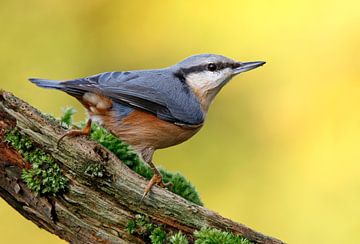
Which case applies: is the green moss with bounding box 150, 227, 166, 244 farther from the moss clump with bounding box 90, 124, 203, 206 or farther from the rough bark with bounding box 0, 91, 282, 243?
the moss clump with bounding box 90, 124, 203, 206

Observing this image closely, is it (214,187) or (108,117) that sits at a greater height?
(214,187)

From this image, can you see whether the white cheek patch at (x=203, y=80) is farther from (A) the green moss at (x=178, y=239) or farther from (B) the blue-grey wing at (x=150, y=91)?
(A) the green moss at (x=178, y=239)

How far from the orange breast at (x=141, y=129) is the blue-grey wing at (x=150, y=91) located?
0.03 m

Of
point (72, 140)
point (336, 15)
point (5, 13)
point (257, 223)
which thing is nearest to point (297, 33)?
point (336, 15)

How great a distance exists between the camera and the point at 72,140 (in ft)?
8.23

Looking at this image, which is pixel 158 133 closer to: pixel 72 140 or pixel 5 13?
pixel 72 140

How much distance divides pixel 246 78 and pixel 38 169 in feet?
10.3

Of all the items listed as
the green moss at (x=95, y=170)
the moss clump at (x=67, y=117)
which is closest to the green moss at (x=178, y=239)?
the green moss at (x=95, y=170)

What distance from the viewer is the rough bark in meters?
2.47

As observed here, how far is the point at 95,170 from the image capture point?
246 centimetres

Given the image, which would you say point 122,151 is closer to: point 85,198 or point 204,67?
point 85,198

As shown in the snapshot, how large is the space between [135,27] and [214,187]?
145 cm

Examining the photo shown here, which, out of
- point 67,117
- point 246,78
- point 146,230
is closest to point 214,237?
point 146,230

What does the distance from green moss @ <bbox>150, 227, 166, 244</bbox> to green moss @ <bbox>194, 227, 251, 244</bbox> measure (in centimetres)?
11
